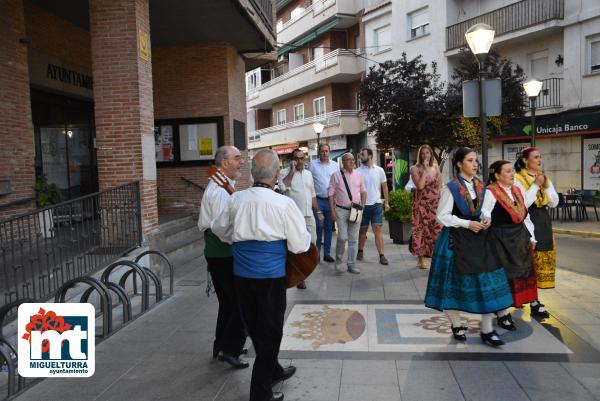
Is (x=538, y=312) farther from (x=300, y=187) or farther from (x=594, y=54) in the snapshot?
(x=594, y=54)

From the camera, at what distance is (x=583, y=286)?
7320 mm

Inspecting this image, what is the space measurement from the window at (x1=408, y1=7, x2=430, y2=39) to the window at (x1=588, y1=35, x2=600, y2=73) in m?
8.66

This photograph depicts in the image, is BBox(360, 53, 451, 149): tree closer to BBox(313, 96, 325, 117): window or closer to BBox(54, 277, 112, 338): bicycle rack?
BBox(313, 96, 325, 117): window

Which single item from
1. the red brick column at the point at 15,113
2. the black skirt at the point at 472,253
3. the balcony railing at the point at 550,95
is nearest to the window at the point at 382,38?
the balcony railing at the point at 550,95

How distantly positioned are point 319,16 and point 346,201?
90.5 feet

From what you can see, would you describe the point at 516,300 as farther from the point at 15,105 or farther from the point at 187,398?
the point at 15,105

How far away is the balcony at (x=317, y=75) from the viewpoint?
Answer: 102 feet

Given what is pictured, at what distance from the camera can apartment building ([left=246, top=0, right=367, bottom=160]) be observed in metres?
31.8

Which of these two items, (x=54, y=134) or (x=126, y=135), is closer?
(x=126, y=135)

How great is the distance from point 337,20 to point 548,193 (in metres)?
28.2

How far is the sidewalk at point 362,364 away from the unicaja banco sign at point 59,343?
0.65 ft

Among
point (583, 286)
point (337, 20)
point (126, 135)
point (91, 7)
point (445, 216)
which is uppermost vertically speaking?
point (337, 20)

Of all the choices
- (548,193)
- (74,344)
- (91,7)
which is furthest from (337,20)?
(74,344)

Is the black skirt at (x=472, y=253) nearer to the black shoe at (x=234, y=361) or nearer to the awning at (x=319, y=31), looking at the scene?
the black shoe at (x=234, y=361)
